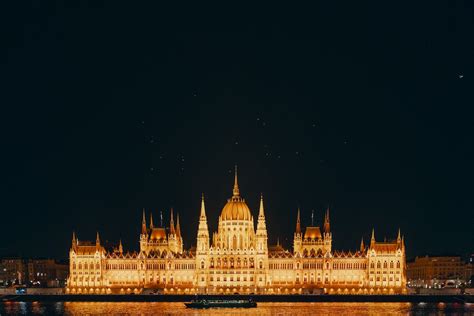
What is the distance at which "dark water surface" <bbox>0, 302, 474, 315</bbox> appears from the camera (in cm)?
14425

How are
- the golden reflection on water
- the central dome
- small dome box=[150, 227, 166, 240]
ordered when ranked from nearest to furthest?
1. the golden reflection on water
2. the central dome
3. small dome box=[150, 227, 166, 240]

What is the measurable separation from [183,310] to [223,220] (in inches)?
1597

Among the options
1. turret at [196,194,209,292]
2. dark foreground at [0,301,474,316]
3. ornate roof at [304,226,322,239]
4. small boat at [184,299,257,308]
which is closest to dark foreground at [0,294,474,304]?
dark foreground at [0,301,474,316]

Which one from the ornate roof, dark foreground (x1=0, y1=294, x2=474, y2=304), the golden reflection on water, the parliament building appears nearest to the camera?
the golden reflection on water

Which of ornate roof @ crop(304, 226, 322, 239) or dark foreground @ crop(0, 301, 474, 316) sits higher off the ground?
ornate roof @ crop(304, 226, 322, 239)

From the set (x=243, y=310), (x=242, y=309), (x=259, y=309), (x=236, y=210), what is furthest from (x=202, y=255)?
(x=243, y=310)

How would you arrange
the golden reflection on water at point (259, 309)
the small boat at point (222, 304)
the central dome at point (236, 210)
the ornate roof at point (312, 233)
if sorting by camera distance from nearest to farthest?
the golden reflection on water at point (259, 309) → the small boat at point (222, 304) → the central dome at point (236, 210) → the ornate roof at point (312, 233)

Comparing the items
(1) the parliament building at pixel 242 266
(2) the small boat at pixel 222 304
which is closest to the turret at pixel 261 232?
(1) the parliament building at pixel 242 266

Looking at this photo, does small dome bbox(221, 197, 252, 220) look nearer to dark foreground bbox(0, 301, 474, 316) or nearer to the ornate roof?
the ornate roof

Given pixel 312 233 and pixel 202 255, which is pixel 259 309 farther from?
pixel 312 233

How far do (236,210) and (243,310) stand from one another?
3892 cm

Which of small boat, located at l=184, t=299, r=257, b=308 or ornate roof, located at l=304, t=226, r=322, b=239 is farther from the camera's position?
ornate roof, located at l=304, t=226, r=322, b=239

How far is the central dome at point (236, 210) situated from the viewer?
189 metres

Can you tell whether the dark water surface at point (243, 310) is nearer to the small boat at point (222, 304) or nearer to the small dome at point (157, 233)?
the small boat at point (222, 304)
